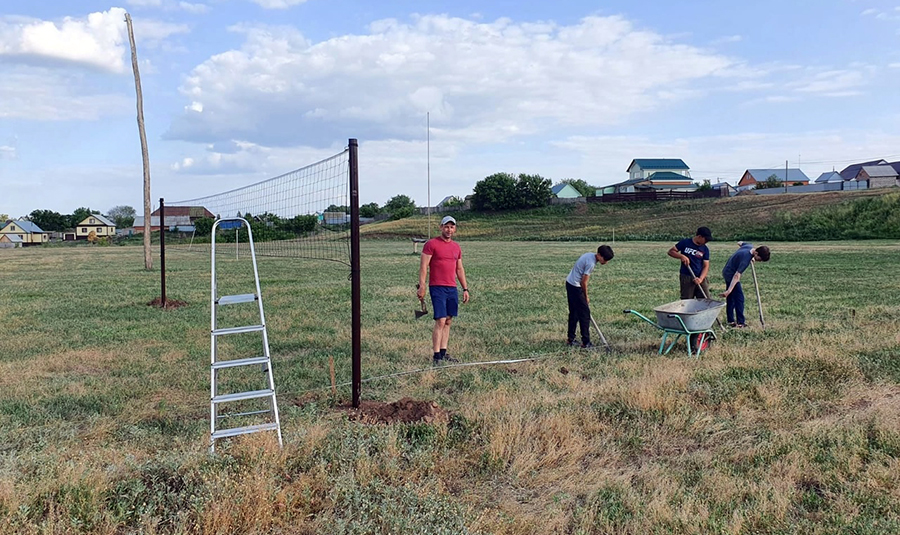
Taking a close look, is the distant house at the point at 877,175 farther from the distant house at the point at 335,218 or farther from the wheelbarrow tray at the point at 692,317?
the distant house at the point at 335,218

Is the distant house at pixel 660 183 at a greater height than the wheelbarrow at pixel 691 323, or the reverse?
the distant house at pixel 660 183

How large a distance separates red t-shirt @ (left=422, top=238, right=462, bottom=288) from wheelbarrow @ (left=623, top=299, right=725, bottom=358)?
2325 mm

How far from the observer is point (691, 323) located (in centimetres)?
812

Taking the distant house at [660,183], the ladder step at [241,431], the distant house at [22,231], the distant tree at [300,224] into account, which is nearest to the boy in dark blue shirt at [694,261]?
the distant tree at [300,224]

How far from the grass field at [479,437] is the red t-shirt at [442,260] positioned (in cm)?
111

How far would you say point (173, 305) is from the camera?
1409 cm

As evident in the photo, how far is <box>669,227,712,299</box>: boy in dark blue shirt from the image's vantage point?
9.70m

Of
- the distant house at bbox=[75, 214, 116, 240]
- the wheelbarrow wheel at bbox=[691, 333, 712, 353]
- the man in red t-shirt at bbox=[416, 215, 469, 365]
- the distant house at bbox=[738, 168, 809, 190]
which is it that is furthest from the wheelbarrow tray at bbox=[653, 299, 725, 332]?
the distant house at bbox=[75, 214, 116, 240]

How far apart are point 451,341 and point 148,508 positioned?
614 cm

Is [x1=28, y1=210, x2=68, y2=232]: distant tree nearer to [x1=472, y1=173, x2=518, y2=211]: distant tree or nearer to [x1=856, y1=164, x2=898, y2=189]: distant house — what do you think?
[x1=472, y1=173, x2=518, y2=211]: distant tree

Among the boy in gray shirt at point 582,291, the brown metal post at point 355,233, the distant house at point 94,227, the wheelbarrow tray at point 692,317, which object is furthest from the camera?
the distant house at point 94,227

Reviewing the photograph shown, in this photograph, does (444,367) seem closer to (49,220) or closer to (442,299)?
(442,299)

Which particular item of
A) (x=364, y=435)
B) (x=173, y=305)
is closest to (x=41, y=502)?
(x=364, y=435)

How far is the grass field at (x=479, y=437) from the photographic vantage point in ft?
13.1
